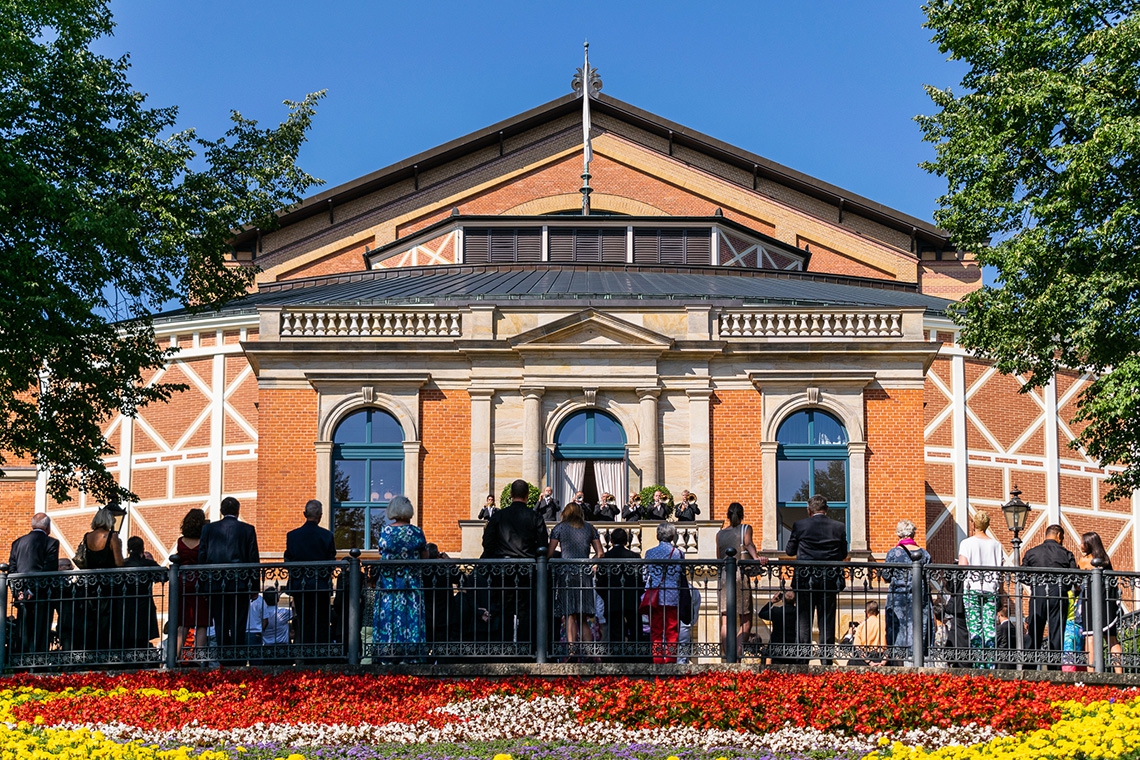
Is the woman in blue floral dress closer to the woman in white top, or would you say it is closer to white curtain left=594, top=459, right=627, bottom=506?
the woman in white top

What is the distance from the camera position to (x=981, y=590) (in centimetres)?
1463

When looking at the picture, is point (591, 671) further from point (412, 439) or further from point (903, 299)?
point (903, 299)

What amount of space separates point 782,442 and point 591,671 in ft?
44.3

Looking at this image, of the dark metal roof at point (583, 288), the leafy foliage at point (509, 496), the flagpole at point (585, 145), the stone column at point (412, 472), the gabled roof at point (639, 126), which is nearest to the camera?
the leafy foliage at point (509, 496)

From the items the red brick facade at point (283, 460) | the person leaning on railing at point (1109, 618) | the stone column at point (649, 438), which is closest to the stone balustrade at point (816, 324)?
the stone column at point (649, 438)

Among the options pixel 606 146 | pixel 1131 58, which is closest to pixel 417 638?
pixel 1131 58

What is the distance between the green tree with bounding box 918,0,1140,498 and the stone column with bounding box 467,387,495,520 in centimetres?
844

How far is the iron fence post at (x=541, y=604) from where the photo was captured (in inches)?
544

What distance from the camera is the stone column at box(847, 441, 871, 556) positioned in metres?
25.7

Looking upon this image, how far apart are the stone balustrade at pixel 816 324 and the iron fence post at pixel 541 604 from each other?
13.3 metres

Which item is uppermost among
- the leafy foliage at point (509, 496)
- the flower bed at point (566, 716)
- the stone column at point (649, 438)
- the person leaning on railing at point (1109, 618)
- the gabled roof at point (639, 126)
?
the gabled roof at point (639, 126)

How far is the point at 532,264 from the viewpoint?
3453cm

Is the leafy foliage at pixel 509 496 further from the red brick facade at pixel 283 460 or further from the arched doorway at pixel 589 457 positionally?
the red brick facade at pixel 283 460

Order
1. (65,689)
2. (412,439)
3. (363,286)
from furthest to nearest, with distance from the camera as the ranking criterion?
(363,286) < (412,439) < (65,689)
